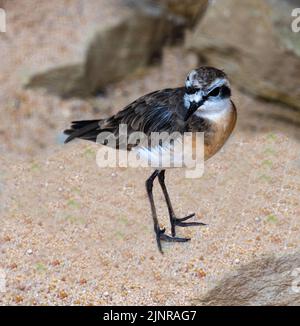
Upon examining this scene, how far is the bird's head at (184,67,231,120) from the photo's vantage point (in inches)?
132

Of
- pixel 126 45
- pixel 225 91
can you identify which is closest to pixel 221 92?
pixel 225 91

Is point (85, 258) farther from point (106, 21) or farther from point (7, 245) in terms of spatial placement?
point (106, 21)

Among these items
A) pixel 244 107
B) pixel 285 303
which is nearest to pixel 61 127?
pixel 244 107

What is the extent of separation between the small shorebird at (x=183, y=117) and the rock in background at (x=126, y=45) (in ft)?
4.39

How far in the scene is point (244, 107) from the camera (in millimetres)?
5172

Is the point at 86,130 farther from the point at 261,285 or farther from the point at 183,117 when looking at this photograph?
the point at 261,285

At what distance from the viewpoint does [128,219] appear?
163 inches

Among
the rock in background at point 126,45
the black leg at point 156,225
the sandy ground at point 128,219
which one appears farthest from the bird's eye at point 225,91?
the rock in background at point 126,45

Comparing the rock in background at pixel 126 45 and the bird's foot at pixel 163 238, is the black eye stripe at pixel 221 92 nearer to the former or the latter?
the bird's foot at pixel 163 238

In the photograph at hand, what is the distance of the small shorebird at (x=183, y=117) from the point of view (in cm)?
339

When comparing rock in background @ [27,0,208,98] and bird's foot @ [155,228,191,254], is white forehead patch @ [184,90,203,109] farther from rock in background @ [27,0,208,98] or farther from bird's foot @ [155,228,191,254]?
rock in background @ [27,0,208,98]

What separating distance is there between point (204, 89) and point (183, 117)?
251 millimetres
